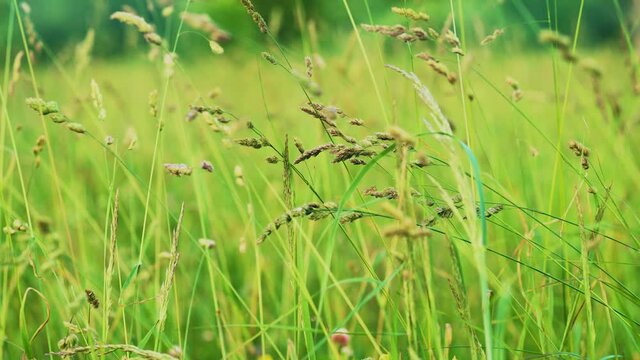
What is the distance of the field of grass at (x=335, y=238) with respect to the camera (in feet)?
2.69

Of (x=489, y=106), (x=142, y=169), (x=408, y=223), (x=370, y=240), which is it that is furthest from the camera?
(x=489, y=106)

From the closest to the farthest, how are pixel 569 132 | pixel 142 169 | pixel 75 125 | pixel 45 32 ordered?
pixel 75 125 < pixel 142 169 < pixel 569 132 < pixel 45 32

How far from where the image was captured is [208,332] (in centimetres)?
146

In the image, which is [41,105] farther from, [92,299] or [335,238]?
[335,238]

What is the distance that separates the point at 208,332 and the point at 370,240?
0.60 meters

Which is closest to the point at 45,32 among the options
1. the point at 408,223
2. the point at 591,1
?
the point at 591,1

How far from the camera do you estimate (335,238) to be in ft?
4.49

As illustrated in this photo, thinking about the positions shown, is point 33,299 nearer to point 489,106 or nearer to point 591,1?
point 489,106

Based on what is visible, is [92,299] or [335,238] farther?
[335,238]

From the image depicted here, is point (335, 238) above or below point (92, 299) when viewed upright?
below

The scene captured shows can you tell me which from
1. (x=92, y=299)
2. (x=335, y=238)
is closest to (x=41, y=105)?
(x=92, y=299)

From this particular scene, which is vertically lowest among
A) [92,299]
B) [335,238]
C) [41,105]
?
[335,238]

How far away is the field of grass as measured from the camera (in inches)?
32.2

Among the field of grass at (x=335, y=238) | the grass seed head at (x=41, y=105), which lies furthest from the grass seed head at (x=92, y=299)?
the grass seed head at (x=41, y=105)
